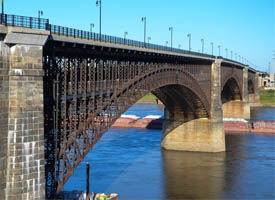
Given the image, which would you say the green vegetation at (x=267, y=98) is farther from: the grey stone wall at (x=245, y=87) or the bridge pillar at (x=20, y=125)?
the bridge pillar at (x=20, y=125)

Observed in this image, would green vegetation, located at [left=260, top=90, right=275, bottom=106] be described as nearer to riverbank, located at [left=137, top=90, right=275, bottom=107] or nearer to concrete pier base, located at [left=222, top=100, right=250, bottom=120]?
riverbank, located at [left=137, top=90, right=275, bottom=107]

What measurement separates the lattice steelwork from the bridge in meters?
0.06

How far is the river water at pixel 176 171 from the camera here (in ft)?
130

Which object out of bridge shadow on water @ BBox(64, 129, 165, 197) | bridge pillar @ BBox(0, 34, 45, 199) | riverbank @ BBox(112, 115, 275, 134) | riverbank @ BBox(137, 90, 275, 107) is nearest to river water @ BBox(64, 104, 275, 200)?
bridge shadow on water @ BBox(64, 129, 165, 197)

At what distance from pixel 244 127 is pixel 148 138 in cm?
2284

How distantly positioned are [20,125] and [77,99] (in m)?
7.96

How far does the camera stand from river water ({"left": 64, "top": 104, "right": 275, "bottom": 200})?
130 ft

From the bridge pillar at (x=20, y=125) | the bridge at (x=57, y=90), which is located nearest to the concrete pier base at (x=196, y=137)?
the bridge at (x=57, y=90)

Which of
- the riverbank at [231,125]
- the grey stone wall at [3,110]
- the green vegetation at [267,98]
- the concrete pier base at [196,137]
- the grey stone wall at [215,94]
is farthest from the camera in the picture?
the green vegetation at [267,98]

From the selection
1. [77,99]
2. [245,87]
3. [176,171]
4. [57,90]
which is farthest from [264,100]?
[57,90]

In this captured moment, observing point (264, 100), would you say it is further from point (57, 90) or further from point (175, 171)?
point (57, 90)

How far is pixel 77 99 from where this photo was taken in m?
28.3

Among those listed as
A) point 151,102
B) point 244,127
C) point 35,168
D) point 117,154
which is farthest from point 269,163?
point 151,102

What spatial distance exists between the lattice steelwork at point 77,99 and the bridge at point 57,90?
0.06 m
